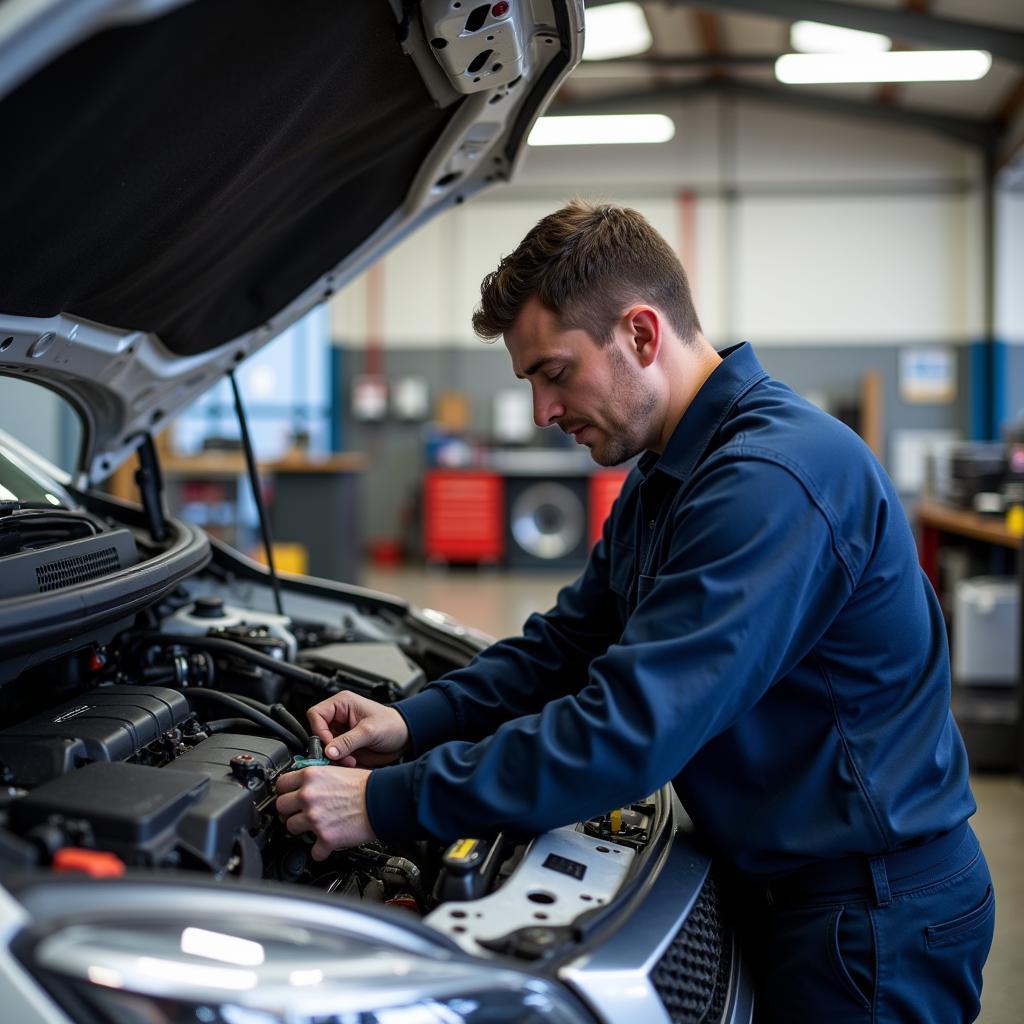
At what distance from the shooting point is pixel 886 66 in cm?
695

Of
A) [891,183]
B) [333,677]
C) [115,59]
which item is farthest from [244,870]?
[891,183]

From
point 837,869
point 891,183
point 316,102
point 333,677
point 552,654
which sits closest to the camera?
point 837,869

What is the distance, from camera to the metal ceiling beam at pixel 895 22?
19.9 feet

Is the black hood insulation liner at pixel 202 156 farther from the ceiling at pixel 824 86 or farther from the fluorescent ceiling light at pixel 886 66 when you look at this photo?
the fluorescent ceiling light at pixel 886 66

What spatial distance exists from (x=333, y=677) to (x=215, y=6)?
1.00 meters

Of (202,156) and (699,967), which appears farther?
(202,156)

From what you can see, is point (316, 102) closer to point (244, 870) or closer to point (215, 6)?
point (215, 6)

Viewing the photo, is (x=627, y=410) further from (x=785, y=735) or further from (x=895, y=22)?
(x=895, y=22)

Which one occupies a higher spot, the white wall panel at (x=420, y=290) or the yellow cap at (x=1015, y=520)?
the white wall panel at (x=420, y=290)

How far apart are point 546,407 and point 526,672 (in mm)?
425

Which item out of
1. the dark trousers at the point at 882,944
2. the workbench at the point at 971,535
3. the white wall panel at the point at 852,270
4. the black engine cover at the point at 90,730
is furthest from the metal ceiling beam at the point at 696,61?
the dark trousers at the point at 882,944

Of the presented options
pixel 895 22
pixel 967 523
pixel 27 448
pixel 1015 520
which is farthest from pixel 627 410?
pixel 895 22

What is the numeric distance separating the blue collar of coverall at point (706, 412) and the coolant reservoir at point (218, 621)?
0.78 meters

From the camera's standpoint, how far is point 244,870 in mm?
1034
